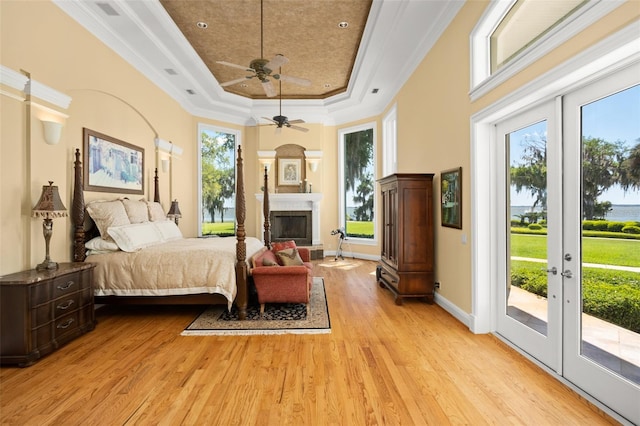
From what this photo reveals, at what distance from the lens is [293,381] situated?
2.51 meters

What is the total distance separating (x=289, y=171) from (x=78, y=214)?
17.1ft

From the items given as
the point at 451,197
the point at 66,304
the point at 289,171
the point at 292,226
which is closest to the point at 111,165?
the point at 66,304

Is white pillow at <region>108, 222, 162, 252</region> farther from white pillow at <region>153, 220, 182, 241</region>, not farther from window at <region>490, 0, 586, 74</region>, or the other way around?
window at <region>490, 0, 586, 74</region>

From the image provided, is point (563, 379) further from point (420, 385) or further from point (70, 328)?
point (70, 328)

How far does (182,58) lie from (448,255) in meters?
5.46

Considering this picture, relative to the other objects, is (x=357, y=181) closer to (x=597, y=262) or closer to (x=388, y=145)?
(x=388, y=145)

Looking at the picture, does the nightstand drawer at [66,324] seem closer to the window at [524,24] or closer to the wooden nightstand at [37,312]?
the wooden nightstand at [37,312]

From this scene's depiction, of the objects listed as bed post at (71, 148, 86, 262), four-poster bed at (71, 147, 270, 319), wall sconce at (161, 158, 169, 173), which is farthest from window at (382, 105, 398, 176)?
bed post at (71, 148, 86, 262)

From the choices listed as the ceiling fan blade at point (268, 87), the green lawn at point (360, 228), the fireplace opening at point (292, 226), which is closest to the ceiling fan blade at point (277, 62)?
the ceiling fan blade at point (268, 87)

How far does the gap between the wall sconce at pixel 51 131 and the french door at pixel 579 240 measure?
4928mm

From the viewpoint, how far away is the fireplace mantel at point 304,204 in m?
8.28

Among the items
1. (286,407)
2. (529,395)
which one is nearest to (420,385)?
(529,395)

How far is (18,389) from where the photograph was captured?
2.40 metres

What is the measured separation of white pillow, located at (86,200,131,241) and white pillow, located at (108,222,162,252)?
0.45ft
